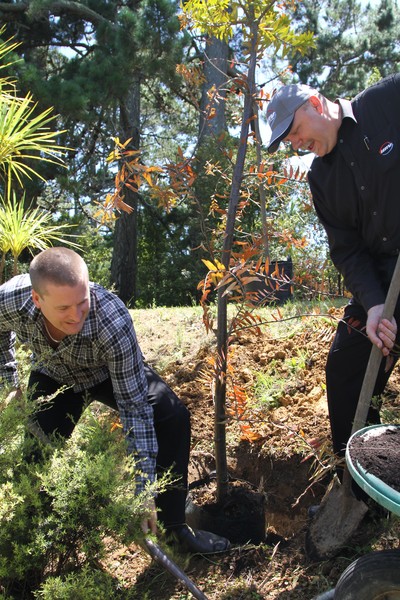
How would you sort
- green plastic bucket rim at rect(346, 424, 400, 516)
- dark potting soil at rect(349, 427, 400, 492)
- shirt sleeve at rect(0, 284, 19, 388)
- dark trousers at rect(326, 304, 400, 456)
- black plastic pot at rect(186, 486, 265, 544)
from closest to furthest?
1. green plastic bucket rim at rect(346, 424, 400, 516)
2. dark potting soil at rect(349, 427, 400, 492)
3. dark trousers at rect(326, 304, 400, 456)
4. shirt sleeve at rect(0, 284, 19, 388)
5. black plastic pot at rect(186, 486, 265, 544)

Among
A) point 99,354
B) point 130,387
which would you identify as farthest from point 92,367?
point 130,387

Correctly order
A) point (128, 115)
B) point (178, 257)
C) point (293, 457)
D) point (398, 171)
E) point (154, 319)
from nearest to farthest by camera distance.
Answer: point (398, 171) → point (293, 457) → point (154, 319) → point (128, 115) → point (178, 257)

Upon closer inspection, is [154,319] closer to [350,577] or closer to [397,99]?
[397,99]

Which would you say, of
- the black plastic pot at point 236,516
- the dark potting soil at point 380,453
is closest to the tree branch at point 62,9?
the black plastic pot at point 236,516

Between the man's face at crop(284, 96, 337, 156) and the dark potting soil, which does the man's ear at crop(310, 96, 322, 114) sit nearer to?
the man's face at crop(284, 96, 337, 156)

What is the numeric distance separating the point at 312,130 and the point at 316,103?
11 cm

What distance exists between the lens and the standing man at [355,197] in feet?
8.05

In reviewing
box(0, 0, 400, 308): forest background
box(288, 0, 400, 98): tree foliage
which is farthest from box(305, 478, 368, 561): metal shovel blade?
box(288, 0, 400, 98): tree foliage

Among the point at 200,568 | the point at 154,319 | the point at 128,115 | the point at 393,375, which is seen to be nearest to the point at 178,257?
the point at 128,115

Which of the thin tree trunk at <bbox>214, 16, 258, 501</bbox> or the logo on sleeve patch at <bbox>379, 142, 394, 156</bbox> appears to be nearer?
the logo on sleeve patch at <bbox>379, 142, 394, 156</bbox>

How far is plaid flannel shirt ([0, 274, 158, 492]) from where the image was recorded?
8.55 feet

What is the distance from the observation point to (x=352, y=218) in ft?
8.88

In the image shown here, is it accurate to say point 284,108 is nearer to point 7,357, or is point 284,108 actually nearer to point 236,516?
point 7,357

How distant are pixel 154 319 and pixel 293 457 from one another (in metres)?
2.83
